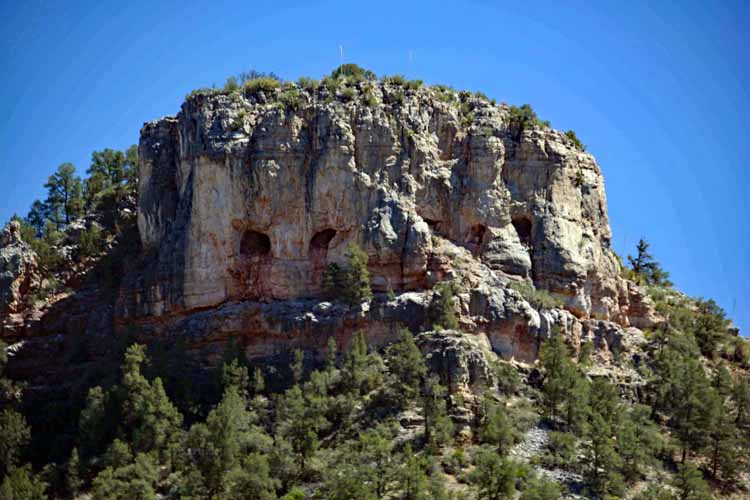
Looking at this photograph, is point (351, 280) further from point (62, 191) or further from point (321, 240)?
point (62, 191)

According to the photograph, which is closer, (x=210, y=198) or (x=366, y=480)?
(x=366, y=480)

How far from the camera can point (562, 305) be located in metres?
79.1

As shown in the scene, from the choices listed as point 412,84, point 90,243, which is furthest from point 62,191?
point 412,84

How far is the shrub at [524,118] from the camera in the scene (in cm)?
8350

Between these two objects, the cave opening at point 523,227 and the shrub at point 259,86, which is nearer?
the cave opening at point 523,227

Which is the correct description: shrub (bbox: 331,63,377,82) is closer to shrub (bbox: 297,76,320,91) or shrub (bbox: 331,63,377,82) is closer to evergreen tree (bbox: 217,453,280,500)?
shrub (bbox: 297,76,320,91)

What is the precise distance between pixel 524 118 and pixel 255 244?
20.3 m

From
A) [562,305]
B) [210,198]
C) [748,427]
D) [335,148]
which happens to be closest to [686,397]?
[748,427]

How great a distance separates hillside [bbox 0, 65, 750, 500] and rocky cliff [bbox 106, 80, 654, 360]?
0.14 m

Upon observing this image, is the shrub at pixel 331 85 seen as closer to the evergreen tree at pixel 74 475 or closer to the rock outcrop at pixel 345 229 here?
the rock outcrop at pixel 345 229

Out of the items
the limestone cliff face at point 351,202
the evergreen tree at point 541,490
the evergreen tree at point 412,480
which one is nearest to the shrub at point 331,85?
the limestone cliff face at point 351,202

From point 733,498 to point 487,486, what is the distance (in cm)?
1532

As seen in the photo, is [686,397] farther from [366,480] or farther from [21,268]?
[21,268]

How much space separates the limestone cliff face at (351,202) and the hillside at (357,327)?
146 millimetres
